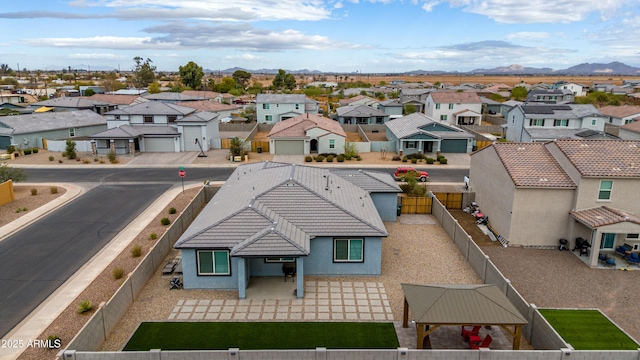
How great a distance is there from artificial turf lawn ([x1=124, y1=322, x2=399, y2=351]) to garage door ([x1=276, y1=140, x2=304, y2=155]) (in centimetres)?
3976

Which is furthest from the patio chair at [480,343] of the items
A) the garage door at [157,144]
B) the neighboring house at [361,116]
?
the neighboring house at [361,116]

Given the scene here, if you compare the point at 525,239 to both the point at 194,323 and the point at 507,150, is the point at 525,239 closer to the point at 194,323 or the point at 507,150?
the point at 507,150

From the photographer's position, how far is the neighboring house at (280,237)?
72.0 feet

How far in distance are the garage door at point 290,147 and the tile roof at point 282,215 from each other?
26151 mm

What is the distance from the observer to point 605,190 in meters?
27.4

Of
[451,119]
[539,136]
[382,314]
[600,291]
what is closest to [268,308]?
[382,314]

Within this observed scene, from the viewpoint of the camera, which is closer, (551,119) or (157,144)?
(157,144)

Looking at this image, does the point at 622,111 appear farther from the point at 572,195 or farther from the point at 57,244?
the point at 57,244

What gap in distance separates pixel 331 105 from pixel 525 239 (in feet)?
275

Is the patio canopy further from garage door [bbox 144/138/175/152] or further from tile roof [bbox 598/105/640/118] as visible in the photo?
tile roof [bbox 598/105/640/118]

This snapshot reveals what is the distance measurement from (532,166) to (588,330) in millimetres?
13669

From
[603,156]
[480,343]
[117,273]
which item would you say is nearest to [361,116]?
[603,156]

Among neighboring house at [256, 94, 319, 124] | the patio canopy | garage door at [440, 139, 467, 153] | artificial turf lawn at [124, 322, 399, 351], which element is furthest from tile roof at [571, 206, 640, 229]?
neighboring house at [256, 94, 319, 124]

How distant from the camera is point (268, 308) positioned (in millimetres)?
20844
